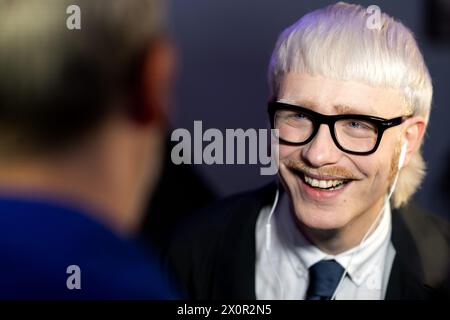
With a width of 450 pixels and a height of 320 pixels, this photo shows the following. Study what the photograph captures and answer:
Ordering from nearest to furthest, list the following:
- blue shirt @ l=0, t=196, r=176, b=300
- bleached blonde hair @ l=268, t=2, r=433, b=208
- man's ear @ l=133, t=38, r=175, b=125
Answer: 1. blue shirt @ l=0, t=196, r=176, b=300
2. man's ear @ l=133, t=38, r=175, b=125
3. bleached blonde hair @ l=268, t=2, r=433, b=208

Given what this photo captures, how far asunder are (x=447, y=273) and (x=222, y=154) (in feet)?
1.61

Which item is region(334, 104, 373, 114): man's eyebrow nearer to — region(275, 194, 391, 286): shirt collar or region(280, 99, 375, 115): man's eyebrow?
region(280, 99, 375, 115): man's eyebrow

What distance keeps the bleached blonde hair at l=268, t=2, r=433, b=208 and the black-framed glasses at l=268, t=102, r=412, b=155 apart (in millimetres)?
51

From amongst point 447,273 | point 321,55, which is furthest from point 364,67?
point 447,273

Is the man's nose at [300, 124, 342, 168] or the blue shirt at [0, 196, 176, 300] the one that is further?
the man's nose at [300, 124, 342, 168]

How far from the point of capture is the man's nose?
1.37 metres

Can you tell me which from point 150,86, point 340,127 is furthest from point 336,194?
point 150,86

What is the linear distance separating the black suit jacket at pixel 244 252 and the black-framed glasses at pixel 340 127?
0.45 ft

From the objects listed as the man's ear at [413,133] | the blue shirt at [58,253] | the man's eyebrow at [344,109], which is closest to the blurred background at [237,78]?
the man's ear at [413,133]

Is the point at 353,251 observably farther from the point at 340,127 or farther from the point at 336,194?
the point at 340,127

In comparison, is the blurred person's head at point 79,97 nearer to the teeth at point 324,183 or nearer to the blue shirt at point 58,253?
the blue shirt at point 58,253

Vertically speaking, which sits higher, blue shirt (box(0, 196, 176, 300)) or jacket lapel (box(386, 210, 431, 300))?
blue shirt (box(0, 196, 176, 300))

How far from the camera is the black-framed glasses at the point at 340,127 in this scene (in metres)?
1.37

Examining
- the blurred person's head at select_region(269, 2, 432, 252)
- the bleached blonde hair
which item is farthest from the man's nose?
the bleached blonde hair
